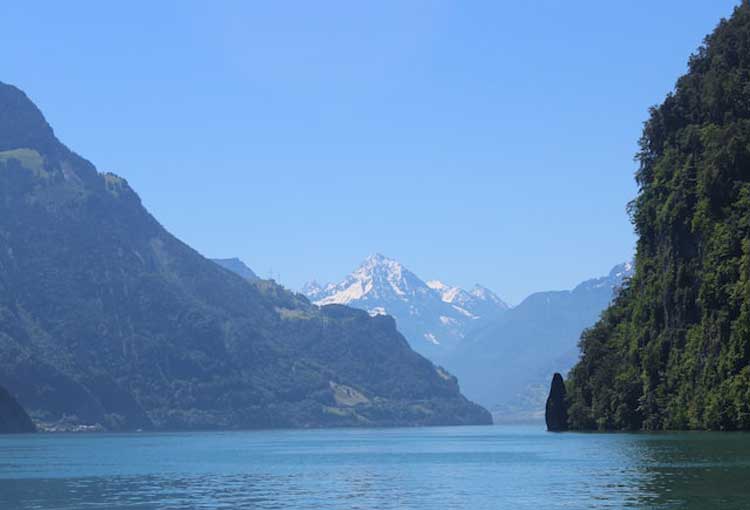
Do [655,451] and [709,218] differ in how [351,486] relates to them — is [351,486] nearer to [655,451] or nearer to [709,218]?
[655,451]

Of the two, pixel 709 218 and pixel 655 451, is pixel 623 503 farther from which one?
pixel 709 218

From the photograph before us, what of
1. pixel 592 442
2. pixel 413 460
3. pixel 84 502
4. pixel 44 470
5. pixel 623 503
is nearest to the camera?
pixel 623 503

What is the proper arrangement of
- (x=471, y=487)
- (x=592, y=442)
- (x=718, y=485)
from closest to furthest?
(x=718, y=485), (x=471, y=487), (x=592, y=442)

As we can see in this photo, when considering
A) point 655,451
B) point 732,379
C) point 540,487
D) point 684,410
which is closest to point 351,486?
point 540,487

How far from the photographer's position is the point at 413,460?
156875 millimetres

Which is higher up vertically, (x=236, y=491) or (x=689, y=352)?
(x=689, y=352)

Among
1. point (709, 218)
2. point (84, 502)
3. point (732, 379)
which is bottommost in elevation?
point (84, 502)

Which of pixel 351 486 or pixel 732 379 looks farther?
pixel 732 379

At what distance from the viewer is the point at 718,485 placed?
3312 inches

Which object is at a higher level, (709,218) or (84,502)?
(709,218)

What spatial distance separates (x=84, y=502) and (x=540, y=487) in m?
33.5

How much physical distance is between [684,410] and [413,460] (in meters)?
55.8

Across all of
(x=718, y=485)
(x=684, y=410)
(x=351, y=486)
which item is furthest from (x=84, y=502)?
(x=684, y=410)

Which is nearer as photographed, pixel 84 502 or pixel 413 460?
pixel 84 502
